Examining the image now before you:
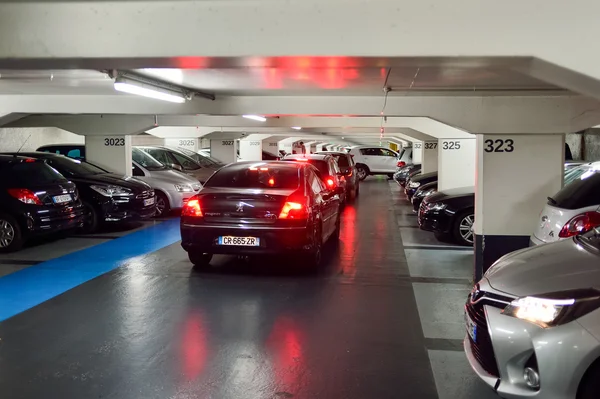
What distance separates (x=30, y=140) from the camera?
18609 millimetres

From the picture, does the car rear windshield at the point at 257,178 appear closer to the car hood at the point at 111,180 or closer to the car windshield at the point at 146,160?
the car hood at the point at 111,180

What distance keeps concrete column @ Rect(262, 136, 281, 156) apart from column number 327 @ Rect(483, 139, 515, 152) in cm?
2462

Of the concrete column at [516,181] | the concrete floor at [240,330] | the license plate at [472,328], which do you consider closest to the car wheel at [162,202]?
the concrete floor at [240,330]

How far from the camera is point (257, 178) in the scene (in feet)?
25.5

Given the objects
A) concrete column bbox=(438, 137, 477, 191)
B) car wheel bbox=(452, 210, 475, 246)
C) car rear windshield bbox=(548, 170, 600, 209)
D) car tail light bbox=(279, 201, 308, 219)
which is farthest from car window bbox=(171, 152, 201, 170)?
car rear windshield bbox=(548, 170, 600, 209)

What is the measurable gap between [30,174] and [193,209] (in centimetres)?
360

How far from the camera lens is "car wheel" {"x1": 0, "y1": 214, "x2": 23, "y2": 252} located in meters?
8.82

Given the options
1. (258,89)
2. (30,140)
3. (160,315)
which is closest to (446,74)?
(258,89)

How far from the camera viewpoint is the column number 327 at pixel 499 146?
6988 millimetres

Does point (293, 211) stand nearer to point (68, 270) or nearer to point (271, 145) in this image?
point (68, 270)

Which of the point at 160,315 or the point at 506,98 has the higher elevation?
the point at 506,98

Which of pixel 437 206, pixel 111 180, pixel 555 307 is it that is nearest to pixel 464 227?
pixel 437 206

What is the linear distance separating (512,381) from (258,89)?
622cm

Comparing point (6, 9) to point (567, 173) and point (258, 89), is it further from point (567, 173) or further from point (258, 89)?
point (567, 173)
